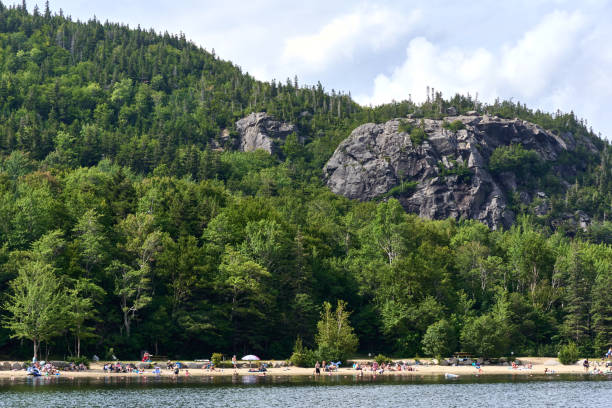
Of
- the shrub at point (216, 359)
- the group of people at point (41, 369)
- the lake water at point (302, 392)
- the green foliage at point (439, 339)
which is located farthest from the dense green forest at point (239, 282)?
the lake water at point (302, 392)

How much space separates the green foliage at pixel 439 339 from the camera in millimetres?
101688

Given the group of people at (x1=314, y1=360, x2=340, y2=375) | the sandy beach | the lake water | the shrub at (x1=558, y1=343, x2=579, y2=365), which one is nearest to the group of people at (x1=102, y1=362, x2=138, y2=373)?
the sandy beach

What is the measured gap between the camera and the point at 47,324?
82375 millimetres

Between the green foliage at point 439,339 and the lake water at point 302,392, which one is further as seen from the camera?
the green foliage at point 439,339

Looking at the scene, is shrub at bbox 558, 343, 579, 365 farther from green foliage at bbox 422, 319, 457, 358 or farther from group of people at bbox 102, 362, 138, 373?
group of people at bbox 102, 362, 138, 373

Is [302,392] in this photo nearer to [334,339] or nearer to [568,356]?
[334,339]

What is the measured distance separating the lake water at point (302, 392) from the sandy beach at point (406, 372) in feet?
10.0

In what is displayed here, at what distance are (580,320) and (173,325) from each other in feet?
227

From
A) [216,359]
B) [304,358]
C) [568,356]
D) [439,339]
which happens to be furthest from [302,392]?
[568,356]

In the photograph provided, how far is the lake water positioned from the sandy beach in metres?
3.06

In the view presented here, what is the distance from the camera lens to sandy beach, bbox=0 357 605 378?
8046 cm

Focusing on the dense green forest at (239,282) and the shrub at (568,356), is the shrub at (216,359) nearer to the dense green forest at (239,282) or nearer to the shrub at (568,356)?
the dense green forest at (239,282)

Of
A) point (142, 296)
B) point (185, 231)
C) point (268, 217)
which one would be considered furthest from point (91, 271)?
point (268, 217)

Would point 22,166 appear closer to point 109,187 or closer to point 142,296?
point 109,187
